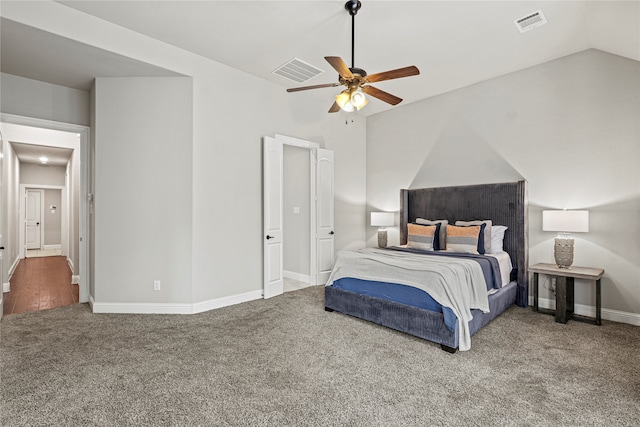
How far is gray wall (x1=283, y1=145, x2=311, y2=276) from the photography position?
18.7ft

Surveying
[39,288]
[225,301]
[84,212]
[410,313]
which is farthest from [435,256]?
[39,288]

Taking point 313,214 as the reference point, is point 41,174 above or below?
above

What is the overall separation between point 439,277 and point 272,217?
8.40ft

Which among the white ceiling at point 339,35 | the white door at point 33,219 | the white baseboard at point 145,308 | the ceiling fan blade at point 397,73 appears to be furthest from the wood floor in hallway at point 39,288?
the ceiling fan blade at point 397,73

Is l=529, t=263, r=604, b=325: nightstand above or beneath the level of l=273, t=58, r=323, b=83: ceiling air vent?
beneath

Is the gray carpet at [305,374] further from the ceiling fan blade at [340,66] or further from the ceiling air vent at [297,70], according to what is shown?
the ceiling air vent at [297,70]

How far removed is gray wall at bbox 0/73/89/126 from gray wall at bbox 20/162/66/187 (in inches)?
275

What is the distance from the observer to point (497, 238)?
4273 millimetres

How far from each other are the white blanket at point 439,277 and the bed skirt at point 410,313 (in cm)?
13

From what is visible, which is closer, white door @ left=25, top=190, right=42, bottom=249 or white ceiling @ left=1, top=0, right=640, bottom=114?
white ceiling @ left=1, top=0, right=640, bottom=114

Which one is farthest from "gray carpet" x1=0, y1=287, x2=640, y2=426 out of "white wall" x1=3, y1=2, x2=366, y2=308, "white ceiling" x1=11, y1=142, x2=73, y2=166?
"white ceiling" x1=11, y1=142, x2=73, y2=166

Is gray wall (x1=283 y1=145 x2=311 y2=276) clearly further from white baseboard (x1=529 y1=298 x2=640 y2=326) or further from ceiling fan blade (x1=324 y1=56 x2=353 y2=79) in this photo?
white baseboard (x1=529 y1=298 x2=640 y2=326)

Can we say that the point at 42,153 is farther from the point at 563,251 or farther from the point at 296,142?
the point at 563,251

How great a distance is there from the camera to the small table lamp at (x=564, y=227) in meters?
3.51
